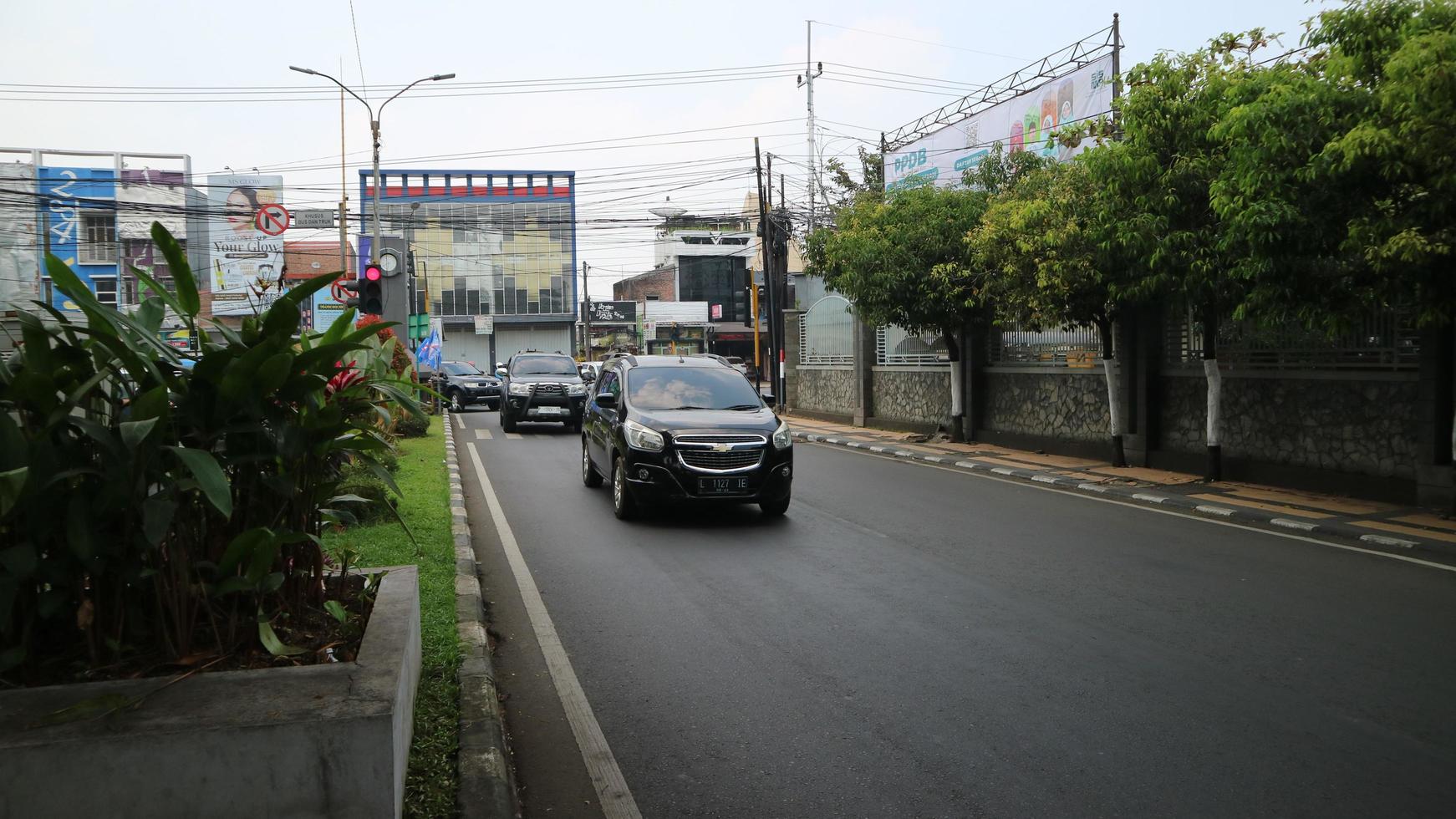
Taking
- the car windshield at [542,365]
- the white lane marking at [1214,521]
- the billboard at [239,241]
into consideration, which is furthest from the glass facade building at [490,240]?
the white lane marking at [1214,521]

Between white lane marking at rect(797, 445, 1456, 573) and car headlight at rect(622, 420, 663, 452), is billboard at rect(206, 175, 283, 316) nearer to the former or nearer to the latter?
white lane marking at rect(797, 445, 1456, 573)

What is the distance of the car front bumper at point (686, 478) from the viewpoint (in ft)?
35.4

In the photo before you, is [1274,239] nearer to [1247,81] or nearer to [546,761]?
[1247,81]

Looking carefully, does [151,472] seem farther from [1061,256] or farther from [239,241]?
[239,241]

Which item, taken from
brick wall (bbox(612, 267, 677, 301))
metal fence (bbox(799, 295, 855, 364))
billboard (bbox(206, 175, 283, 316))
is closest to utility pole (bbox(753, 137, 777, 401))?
metal fence (bbox(799, 295, 855, 364))

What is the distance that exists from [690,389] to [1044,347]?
948 centimetres

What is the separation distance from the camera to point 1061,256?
591 inches

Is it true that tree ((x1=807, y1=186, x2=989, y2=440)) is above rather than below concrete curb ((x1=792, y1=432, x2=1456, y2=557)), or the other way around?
above

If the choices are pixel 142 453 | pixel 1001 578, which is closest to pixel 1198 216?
pixel 1001 578

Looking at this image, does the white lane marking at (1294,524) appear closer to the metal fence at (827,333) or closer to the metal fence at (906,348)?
the metal fence at (906,348)

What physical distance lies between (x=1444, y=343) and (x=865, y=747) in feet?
32.0

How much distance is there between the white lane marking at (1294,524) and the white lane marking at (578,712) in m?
7.64

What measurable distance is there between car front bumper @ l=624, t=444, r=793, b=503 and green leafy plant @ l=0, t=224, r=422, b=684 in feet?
21.3

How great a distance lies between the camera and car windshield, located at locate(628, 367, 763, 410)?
12.0 m
